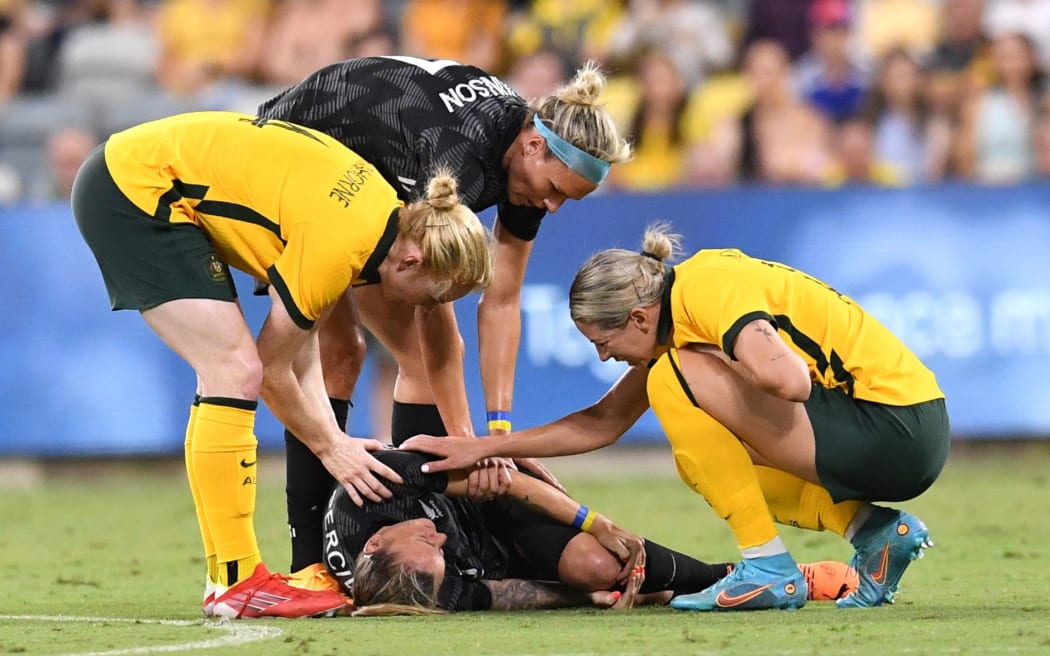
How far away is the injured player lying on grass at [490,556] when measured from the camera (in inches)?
174

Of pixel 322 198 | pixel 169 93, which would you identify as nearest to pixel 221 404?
pixel 322 198

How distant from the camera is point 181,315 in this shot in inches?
174

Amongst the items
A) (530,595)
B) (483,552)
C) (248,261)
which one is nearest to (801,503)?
(530,595)

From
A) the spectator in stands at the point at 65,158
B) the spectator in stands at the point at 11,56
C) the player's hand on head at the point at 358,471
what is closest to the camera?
the player's hand on head at the point at 358,471

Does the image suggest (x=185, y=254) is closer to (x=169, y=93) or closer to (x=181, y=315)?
(x=181, y=315)

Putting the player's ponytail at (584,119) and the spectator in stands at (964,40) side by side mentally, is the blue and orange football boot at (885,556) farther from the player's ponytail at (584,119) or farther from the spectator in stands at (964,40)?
the spectator in stands at (964,40)

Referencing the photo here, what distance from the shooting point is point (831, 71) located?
9.88m

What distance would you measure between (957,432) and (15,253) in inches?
205

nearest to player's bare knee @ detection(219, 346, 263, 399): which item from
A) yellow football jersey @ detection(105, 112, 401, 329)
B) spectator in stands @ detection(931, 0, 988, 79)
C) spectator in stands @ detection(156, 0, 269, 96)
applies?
yellow football jersey @ detection(105, 112, 401, 329)

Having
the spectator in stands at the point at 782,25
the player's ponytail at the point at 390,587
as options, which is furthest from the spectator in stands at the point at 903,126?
the player's ponytail at the point at 390,587

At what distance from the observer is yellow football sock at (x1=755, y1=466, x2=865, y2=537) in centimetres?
463

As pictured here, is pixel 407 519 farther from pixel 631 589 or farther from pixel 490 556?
pixel 631 589

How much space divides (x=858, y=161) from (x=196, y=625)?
6.18 metres

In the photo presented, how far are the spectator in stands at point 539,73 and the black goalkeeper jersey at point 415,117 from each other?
16.1 feet
